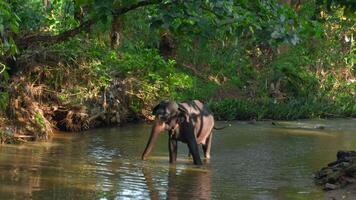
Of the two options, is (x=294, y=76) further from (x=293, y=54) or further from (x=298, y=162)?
(x=298, y=162)

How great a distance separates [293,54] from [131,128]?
10215 millimetres

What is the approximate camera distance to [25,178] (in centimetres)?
991

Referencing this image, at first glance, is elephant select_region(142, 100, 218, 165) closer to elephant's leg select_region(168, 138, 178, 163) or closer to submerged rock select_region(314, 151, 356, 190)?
elephant's leg select_region(168, 138, 178, 163)

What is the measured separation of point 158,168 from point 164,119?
0.87 meters

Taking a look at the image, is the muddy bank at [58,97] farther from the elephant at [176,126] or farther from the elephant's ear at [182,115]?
the elephant's ear at [182,115]

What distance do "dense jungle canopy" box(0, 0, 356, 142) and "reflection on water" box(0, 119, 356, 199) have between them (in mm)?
947

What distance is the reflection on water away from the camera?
30.6 ft

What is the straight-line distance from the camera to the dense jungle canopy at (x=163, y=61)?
286 inches

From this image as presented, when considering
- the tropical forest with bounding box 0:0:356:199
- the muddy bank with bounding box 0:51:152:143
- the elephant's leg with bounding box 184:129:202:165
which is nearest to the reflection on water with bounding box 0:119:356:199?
the tropical forest with bounding box 0:0:356:199

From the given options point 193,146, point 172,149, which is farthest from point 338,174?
point 172,149

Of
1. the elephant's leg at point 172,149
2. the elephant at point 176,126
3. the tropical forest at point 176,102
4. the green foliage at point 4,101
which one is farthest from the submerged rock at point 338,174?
the green foliage at point 4,101

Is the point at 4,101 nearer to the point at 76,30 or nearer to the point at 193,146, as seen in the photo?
the point at 76,30

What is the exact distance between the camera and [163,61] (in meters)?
18.8

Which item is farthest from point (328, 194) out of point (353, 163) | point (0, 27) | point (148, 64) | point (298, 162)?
point (148, 64)
